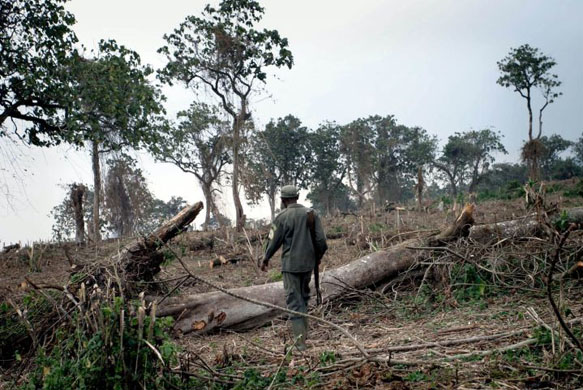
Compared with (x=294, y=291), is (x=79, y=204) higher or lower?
higher

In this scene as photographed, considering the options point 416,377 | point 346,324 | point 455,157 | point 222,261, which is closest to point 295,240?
point 346,324

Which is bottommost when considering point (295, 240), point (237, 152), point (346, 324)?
point (346, 324)

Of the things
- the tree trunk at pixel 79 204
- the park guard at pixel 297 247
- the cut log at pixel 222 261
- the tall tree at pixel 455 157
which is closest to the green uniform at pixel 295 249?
the park guard at pixel 297 247

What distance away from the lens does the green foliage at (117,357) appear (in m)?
3.19

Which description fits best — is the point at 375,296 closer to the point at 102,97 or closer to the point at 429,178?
the point at 102,97

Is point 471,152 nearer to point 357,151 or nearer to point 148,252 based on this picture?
point 357,151

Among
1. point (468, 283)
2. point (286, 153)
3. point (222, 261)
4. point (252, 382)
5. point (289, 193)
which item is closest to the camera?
point (252, 382)

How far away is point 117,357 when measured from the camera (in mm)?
3242

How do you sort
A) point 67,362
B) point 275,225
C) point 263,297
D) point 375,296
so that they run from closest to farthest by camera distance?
point 67,362 → point 275,225 → point 263,297 → point 375,296

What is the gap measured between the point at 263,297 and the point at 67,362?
3.73 meters

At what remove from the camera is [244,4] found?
64.6ft

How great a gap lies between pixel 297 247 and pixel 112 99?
8.73 metres

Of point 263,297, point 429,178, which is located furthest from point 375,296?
point 429,178

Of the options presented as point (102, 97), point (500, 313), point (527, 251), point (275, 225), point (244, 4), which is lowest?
point (500, 313)
